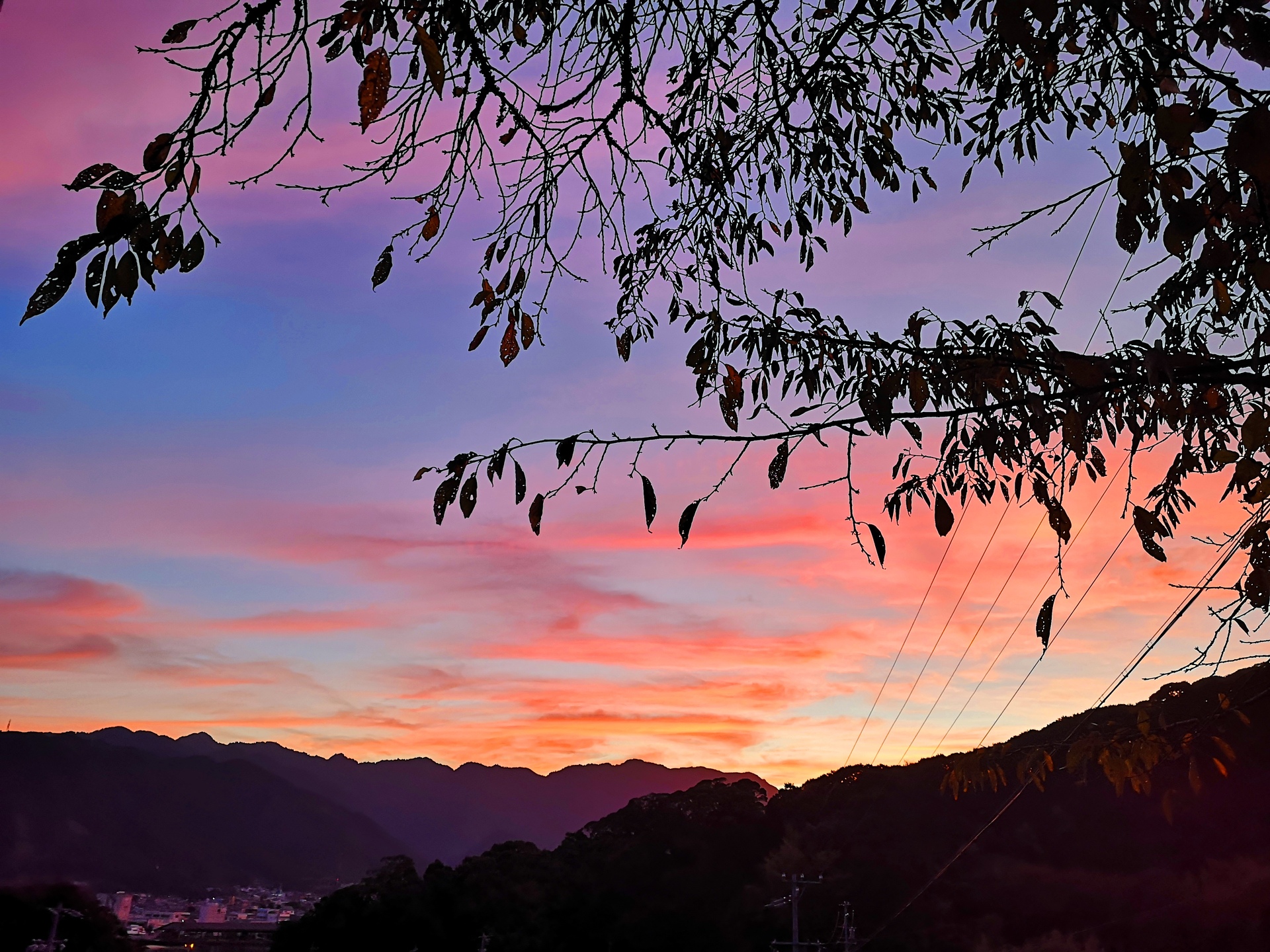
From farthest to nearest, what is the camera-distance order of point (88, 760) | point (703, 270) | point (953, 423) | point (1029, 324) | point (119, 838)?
1. point (88, 760)
2. point (119, 838)
3. point (703, 270)
4. point (1029, 324)
5. point (953, 423)

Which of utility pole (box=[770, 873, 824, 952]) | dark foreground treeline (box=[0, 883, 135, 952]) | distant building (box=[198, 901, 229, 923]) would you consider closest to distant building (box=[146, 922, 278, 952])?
distant building (box=[198, 901, 229, 923])

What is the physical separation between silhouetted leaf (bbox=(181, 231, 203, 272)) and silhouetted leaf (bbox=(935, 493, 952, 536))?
1823 millimetres

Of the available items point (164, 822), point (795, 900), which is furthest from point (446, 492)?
point (164, 822)

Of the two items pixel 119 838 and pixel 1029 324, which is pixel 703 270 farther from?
pixel 119 838

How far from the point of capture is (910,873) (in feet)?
113

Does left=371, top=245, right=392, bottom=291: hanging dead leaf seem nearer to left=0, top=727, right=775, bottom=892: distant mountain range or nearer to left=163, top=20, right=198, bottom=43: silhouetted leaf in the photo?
left=163, top=20, right=198, bottom=43: silhouetted leaf

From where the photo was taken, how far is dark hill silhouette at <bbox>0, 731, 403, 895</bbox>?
82500 mm

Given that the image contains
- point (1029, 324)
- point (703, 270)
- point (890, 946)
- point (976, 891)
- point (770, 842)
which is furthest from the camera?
point (770, 842)

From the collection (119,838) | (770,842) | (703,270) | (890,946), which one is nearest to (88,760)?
(119,838)

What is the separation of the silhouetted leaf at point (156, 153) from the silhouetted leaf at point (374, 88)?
38 centimetres

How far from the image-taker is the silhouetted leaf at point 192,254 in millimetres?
2094

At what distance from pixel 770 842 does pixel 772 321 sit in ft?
122

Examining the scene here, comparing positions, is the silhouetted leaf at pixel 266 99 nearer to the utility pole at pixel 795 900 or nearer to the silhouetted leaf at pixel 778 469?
the silhouetted leaf at pixel 778 469

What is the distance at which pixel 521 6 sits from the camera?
3973 mm
